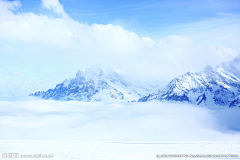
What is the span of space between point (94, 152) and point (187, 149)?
22953 mm

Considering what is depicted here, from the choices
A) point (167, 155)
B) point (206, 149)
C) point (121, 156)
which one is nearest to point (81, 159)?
point (121, 156)

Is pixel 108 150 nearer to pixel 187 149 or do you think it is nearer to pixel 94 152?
pixel 94 152

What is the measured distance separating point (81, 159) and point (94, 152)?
6307 mm

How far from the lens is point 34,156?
131 feet

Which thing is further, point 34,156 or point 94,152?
point 94,152

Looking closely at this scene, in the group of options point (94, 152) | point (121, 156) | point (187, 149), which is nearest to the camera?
point (121, 156)

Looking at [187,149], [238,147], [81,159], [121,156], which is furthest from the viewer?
[238,147]

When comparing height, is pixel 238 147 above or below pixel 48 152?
below

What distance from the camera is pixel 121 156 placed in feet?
137

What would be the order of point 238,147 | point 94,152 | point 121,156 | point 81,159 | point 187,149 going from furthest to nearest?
point 238,147 → point 187,149 → point 94,152 → point 121,156 → point 81,159

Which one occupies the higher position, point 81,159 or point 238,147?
point 81,159

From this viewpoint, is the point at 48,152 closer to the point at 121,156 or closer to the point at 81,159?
the point at 81,159

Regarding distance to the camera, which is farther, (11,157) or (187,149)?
(187,149)

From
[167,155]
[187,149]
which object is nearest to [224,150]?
[187,149]
